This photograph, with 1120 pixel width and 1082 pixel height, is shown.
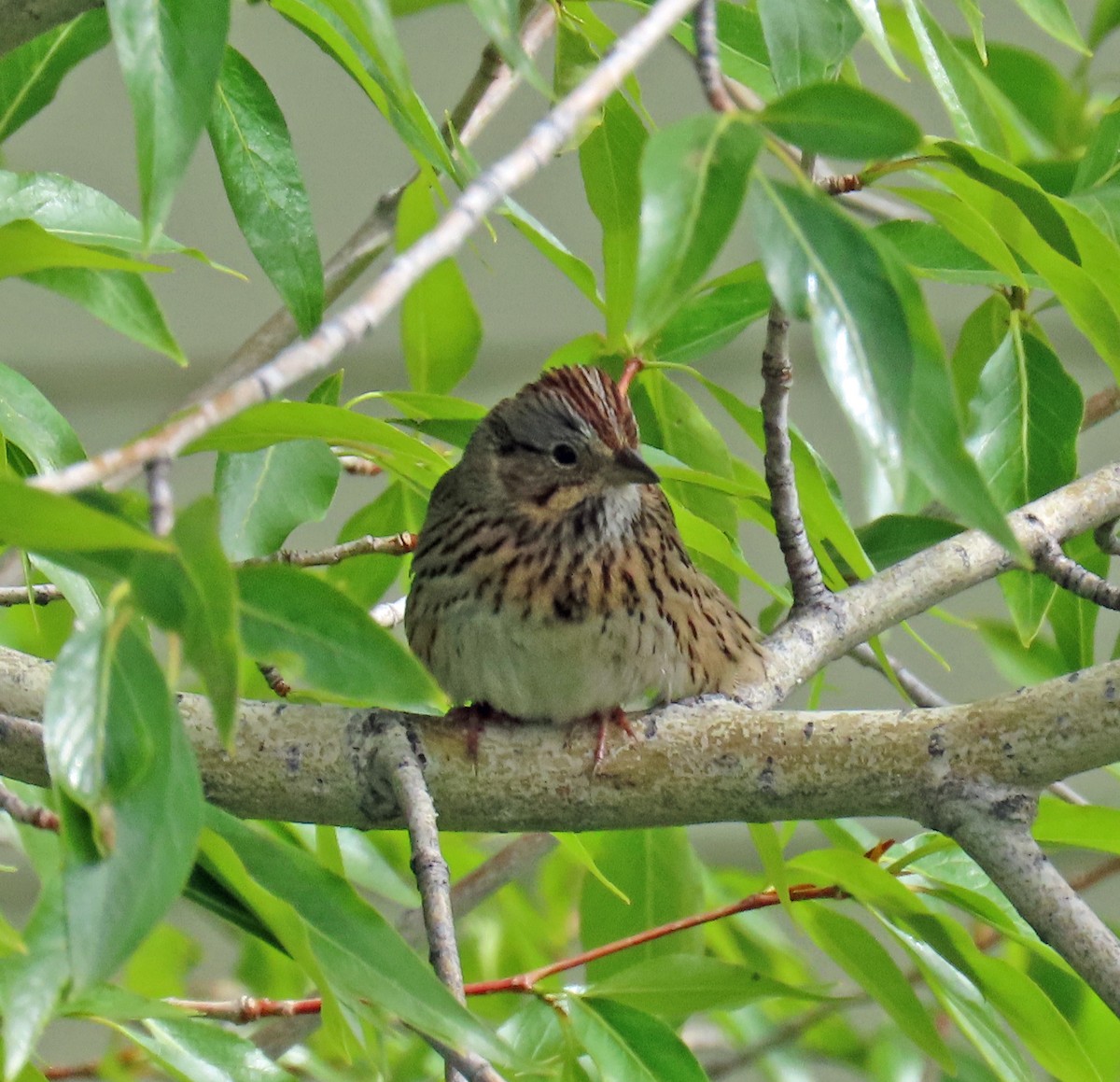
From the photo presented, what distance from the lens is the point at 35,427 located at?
1.01 metres

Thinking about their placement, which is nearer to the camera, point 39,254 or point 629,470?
point 39,254

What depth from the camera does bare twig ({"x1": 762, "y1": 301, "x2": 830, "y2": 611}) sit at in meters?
1.16

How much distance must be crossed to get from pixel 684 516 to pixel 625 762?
296 mm

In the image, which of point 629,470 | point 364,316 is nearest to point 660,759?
point 629,470

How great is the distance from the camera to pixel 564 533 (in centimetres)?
151

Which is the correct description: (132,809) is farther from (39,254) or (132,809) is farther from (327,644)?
(39,254)

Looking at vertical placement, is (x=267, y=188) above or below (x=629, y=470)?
above

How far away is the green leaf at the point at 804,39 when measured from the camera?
0.89 metres

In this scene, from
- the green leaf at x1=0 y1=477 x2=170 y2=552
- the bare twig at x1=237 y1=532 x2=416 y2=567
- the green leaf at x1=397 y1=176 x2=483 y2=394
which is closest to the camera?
the green leaf at x1=0 y1=477 x2=170 y2=552

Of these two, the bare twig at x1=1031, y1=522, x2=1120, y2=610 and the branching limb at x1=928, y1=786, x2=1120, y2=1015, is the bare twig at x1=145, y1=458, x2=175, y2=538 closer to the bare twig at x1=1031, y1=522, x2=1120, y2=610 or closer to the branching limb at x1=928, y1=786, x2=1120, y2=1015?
the branching limb at x1=928, y1=786, x2=1120, y2=1015

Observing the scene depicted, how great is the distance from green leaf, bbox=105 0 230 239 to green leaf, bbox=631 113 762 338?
23 cm

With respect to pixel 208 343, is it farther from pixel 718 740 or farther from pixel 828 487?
pixel 718 740

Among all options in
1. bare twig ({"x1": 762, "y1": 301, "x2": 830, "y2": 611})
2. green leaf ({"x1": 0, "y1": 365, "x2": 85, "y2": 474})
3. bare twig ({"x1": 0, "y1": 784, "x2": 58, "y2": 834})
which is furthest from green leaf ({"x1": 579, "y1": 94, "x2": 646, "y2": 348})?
bare twig ({"x1": 0, "y1": 784, "x2": 58, "y2": 834})

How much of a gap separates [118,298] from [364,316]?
48cm
